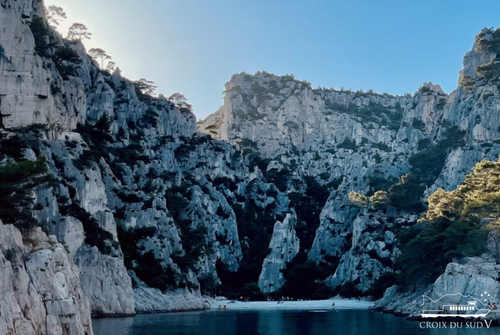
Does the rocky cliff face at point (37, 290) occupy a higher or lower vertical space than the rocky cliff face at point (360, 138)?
lower

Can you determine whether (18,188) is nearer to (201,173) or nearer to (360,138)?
(201,173)

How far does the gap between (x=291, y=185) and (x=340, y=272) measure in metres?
34.0

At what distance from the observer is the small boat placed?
165 ft

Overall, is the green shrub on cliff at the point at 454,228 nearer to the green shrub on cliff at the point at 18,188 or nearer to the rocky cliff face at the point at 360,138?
the rocky cliff face at the point at 360,138

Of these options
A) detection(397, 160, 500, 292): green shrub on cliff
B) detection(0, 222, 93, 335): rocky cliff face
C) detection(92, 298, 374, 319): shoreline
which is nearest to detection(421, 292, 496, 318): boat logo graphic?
detection(397, 160, 500, 292): green shrub on cliff

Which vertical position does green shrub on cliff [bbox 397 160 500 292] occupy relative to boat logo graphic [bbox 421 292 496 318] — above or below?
above

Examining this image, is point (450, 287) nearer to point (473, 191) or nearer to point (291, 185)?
point (473, 191)

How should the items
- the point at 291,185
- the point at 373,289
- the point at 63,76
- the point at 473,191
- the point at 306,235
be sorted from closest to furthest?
the point at 473,191
the point at 63,76
the point at 373,289
the point at 306,235
the point at 291,185

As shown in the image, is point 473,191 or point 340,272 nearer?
point 473,191

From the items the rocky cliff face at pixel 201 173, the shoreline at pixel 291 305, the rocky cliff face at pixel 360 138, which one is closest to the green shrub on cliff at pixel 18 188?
the rocky cliff face at pixel 201 173

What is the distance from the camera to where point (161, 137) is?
110 m

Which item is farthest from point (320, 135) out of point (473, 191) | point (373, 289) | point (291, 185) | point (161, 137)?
point (473, 191)

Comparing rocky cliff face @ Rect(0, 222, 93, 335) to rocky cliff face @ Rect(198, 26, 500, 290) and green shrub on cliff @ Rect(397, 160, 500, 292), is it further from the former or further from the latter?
rocky cliff face @ Rect(198, 26, 500, 290)

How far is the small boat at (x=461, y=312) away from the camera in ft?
165
